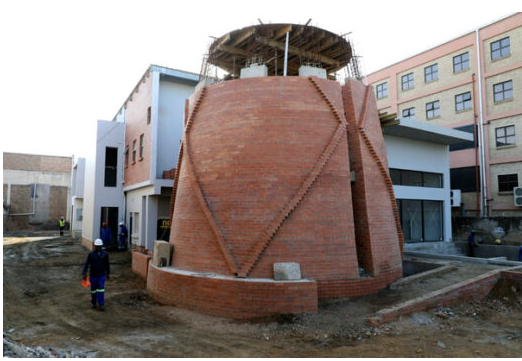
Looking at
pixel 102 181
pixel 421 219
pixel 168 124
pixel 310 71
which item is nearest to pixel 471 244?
pixel 421 219

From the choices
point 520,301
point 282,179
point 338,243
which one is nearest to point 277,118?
point 282,179

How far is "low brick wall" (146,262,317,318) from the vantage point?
786cm

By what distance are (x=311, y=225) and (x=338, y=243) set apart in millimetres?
822

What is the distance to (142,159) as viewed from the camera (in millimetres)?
17750

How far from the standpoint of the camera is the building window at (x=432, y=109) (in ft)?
88.4

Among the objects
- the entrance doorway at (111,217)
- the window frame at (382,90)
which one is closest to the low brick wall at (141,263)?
the entrance doorway at (111,217)

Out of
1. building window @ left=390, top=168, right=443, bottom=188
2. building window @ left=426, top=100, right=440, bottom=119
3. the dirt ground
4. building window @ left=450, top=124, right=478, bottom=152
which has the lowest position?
the dirt ground

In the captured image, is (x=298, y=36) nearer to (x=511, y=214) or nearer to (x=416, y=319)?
(x=416, y=319)

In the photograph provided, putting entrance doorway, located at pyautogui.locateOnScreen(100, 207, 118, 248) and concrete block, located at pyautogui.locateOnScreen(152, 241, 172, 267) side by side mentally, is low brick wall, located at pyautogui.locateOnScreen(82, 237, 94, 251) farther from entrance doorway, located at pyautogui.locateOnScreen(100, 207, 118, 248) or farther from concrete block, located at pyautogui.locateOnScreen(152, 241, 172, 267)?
concrete block, located at pyautogui.locateOnScreen(152, 241, 172, 267)

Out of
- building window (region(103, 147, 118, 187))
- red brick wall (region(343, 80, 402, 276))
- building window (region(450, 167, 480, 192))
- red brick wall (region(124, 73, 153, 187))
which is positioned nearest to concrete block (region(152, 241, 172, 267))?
red brick wall (region(343, 80, 402, 276))

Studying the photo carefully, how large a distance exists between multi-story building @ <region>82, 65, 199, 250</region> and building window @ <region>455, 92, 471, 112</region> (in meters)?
18.9

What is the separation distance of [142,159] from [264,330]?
41.7 feet

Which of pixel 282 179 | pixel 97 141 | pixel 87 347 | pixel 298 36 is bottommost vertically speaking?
pixel 87 347

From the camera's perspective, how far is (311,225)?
8.74 m
